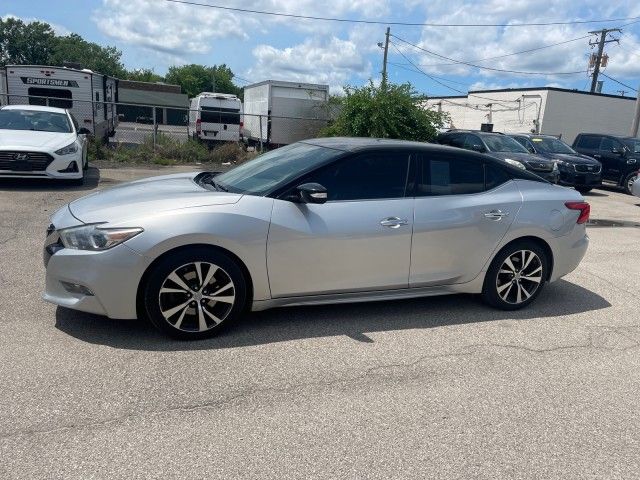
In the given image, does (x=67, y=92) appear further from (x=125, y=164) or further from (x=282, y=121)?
(x=282, y=121)

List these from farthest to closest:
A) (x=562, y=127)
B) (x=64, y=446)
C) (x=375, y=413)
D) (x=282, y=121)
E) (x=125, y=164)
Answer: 1. (x=562, y=127)
2. (x=282, y=121)
3. (x=125, y=164)
4. (x=375, y=413)
5. (x=64, y=446)

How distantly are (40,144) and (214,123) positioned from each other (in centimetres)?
1096

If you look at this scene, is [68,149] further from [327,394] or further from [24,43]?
[24,43]

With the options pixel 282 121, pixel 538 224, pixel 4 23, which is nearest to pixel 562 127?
pixel 282 121

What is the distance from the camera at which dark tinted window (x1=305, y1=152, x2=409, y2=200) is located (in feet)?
14.6

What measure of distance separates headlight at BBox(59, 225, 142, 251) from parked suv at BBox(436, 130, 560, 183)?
11.8 m

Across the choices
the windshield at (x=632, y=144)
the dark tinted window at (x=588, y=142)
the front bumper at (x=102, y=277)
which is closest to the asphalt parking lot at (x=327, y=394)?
the front bumper at (x=102, y=277)

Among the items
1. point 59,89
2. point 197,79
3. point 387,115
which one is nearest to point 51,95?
point 59,89

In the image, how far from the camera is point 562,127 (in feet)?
104

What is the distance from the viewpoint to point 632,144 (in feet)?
57.9

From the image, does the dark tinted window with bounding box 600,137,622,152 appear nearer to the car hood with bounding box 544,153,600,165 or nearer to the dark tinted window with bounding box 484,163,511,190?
the car hood with bounding box 544,153,600,165

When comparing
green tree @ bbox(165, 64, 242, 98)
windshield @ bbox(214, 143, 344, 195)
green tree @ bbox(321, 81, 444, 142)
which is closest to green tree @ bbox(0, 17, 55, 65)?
green tree @ bbox(165, 64, 242, 98)

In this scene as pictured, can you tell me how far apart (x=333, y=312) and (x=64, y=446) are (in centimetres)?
255

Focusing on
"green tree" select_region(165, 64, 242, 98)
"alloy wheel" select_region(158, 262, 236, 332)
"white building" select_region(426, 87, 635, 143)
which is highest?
"green tree" select_region(165, 64, 242, 98)
